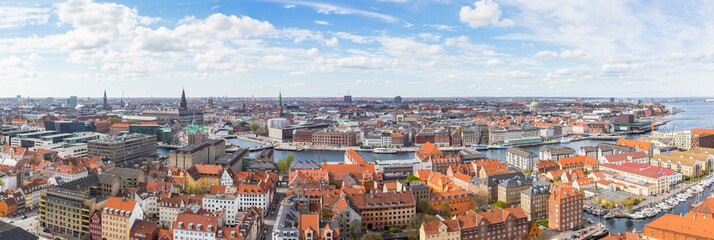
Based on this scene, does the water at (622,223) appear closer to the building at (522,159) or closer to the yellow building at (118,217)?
the building at (522,159)

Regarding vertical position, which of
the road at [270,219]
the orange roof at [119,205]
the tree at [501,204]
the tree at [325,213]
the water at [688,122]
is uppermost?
the orange roof at [119,205]

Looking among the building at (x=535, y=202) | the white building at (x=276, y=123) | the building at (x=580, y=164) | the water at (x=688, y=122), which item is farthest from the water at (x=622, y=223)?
the water at (x=688, y=122)

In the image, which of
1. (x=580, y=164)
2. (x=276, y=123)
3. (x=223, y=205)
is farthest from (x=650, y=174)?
(x=276, y=123)

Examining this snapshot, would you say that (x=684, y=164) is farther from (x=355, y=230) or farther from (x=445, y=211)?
(x=355, y=230)

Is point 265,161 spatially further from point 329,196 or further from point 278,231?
point 278,231

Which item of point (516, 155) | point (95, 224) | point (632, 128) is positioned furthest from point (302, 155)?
point (632, 128)

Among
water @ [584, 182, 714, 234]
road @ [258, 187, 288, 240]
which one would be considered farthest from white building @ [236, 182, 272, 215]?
water @ [584, 182, 714, 234]
